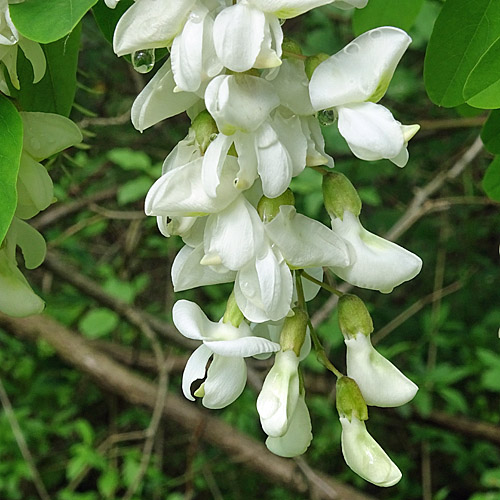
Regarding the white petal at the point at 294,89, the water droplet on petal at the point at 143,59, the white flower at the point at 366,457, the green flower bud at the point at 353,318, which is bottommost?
the white flower at the point at 366,457

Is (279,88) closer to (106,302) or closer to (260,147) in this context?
(260,147)

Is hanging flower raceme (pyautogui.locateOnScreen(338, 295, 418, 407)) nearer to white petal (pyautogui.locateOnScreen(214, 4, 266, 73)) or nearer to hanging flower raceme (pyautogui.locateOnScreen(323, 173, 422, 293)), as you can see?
hanging flower raceme (pyautogui.locateOnScreen(323, 173, 422, 293))

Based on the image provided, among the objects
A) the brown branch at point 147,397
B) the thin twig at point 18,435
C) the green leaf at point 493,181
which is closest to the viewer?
the green leaf at point 493,181

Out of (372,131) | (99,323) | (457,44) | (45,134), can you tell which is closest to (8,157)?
(45,134)

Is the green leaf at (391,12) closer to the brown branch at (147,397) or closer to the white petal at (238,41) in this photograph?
the white petal at (238,41)

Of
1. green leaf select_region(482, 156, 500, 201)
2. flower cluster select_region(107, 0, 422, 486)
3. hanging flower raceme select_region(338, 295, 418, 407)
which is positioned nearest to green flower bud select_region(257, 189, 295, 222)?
flower cluster select_region(107, 0, 422, 486)

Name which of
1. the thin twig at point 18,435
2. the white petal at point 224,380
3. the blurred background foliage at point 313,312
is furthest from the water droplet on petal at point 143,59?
the thin twig at point 18,435
